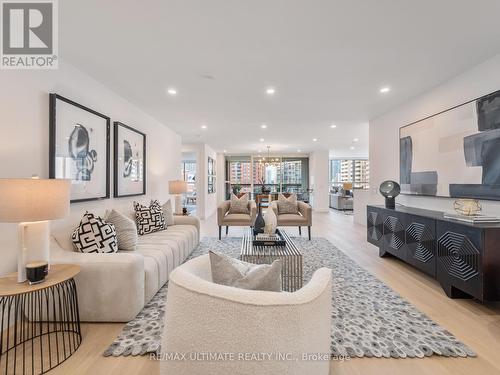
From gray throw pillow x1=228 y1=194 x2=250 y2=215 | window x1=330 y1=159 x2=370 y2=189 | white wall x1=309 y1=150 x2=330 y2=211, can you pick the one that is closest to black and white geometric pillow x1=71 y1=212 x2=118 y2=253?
gray throw pillow x1=228 y1=194 x2=250 y2=215

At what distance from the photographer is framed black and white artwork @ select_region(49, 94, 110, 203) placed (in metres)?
A: 2.38

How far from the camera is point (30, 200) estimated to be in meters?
1.57

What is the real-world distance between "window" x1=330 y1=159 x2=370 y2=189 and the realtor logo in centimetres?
1175

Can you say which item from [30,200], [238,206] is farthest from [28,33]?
[238,206]

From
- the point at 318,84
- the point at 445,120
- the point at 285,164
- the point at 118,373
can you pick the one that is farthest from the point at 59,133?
the point at 285,164

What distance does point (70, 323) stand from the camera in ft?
6.38

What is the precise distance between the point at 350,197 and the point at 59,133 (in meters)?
9.63

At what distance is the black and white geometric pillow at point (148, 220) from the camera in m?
3.43

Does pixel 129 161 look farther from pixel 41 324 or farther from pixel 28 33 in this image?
pixel 41 324

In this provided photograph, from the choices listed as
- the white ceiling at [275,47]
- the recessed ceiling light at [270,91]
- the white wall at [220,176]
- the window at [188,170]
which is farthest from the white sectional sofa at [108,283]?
the window at [188,170]

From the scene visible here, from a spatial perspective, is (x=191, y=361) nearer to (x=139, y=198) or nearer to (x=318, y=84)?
(x=318, y=84)

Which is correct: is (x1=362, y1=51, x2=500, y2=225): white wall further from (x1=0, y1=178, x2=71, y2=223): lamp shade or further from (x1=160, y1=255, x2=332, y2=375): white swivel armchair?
(x1=0, y1=178, x2=71, y2=223): lamp shade

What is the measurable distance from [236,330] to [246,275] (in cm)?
30

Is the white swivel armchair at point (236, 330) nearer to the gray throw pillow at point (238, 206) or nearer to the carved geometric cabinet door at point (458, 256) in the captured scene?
the carved geometric cabinet door at point (458, 256)
